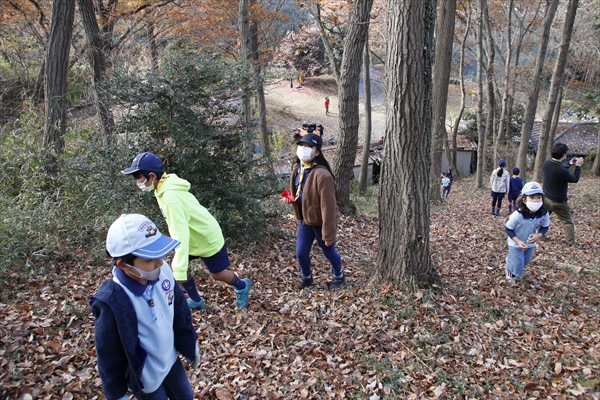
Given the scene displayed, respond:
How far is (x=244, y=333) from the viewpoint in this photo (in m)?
4.46

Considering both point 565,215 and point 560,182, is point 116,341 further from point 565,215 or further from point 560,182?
point 565,215

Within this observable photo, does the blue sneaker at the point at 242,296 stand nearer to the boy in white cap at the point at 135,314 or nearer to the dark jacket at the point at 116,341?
the boy in white cap at the point at 135,314

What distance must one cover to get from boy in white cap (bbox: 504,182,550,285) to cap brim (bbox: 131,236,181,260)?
193 inches

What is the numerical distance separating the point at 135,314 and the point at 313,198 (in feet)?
9.71

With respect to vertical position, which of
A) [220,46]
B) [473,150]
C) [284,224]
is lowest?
[473,150]

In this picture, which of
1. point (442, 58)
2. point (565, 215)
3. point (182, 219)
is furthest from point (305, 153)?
point (442, 58)

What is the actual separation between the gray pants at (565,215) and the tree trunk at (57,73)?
931 centimetres

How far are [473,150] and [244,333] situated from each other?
76.0ft

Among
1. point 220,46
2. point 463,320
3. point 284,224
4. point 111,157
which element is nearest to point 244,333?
point 463,320

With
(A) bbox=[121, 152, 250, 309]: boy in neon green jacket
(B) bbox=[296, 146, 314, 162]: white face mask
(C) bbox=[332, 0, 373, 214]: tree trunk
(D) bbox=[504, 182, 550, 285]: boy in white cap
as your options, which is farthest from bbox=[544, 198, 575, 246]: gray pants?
(A) bbox=[121, 152, 250, 309]: boy in neon green jacket

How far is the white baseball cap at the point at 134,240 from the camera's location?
90.2 inches

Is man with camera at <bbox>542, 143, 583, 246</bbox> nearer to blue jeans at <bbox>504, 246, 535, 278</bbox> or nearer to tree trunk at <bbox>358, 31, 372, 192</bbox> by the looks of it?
blue jeans at <bbox>504, 246, 535, 278</bbox>

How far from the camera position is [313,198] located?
196 inches

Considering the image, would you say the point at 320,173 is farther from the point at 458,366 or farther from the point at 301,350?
the point at 458,366
